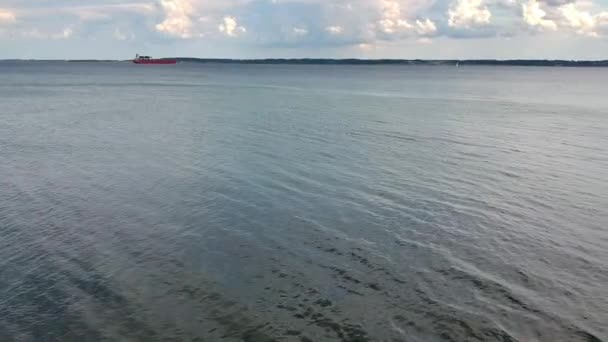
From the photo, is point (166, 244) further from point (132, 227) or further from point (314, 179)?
point (314, 179)

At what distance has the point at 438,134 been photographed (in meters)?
53.0

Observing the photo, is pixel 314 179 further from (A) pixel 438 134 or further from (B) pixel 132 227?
(A) pixel 438 134

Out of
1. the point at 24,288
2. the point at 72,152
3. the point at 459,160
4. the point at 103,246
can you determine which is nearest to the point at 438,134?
the point at 459,160

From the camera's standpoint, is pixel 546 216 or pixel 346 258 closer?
pixel 346 258

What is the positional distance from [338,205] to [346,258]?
707cm

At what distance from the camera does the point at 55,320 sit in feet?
52.6

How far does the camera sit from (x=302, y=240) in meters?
22.8

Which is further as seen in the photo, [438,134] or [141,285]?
[438,134]

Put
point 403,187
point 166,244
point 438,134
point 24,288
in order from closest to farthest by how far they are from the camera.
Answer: point 24,288 → point 166,244 → point 403,187 → point 438,134

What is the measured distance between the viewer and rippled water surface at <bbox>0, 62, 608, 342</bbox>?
16156 mm

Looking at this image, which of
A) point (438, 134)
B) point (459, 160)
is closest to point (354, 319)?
point (459, 160)

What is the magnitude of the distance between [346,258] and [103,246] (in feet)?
33.3

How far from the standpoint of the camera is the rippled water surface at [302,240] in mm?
16156

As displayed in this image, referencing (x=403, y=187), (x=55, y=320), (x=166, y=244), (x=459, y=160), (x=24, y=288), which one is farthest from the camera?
(x=459, y=160)
